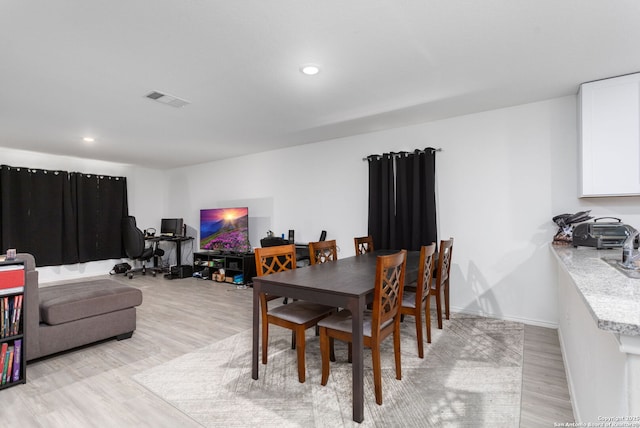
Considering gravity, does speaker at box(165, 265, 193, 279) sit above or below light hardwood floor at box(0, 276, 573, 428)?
above

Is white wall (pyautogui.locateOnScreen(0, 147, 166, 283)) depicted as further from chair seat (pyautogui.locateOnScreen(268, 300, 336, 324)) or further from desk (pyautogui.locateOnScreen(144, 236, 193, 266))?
chair seat (pyautogui.locateOnScreen(268, 300, 336, 324))

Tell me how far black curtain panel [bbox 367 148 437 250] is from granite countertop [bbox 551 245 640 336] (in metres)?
1.70

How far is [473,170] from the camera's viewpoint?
3.71 m

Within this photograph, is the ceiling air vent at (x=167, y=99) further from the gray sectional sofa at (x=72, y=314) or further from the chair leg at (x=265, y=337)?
the chair leg at (x=265, y=337)

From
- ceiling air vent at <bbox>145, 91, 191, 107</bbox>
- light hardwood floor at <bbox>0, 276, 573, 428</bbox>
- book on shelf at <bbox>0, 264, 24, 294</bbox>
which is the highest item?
ceiling air vent at <bbox>145, 91, 191, 107</bbox>

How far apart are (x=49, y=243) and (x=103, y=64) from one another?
4783 mm

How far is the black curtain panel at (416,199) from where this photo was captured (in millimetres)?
3865

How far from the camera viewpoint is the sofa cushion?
8.75 ft

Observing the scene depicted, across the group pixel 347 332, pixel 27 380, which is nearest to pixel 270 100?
pixel 347 332

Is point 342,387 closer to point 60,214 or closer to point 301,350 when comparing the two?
point 301,350

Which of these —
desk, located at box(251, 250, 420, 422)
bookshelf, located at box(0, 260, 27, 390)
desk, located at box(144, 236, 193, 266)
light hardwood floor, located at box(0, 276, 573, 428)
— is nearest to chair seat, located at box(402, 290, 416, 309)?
desk, located at box(251, 250, 420, 422)

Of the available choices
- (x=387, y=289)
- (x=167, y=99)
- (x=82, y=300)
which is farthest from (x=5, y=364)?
(x=387, y=289)

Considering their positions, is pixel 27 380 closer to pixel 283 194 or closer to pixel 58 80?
pixel 58 80

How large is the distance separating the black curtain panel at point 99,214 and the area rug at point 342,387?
4831mm
